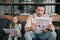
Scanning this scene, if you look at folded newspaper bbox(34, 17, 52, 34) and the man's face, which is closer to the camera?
folded newspaper bbox(34, 17, 52, 34)

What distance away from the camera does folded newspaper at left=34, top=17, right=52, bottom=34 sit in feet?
13.7

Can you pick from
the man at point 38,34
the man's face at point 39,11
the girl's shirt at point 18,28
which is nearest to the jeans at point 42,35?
the man at point 38,34

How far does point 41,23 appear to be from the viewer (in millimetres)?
4195

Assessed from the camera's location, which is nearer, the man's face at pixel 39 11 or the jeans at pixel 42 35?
the jeans at pixel 42 35

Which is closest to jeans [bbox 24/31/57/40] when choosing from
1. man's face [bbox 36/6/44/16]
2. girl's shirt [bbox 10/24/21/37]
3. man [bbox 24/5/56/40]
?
man [bbox 24/5/56/40]

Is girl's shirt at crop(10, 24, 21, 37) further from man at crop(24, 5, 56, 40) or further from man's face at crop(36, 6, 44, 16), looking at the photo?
man's face at crop(36, 6, 44, 16)

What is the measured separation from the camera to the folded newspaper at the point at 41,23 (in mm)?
4176

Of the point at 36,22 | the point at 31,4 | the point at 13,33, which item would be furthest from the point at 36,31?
the point at 31,4

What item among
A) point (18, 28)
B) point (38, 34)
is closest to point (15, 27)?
point (18, 28)

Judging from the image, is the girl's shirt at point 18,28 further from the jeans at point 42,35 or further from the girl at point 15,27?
the jeans at point 42,35

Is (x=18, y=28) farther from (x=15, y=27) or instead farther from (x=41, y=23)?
(x=41, y=23)

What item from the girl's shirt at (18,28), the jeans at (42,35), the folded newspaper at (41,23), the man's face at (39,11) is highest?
the man's face at (39,11)

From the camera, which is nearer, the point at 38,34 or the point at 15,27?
the point at 38,34

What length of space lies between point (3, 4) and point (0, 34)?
2.03 m
